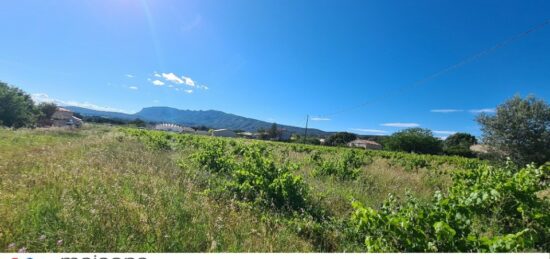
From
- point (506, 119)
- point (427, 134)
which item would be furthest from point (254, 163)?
point (427, 134)

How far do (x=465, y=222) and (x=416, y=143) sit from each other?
67894mm

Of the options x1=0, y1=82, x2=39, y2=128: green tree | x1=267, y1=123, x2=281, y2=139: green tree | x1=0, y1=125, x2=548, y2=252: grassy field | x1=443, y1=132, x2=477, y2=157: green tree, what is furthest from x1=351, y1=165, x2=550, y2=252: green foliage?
x1=267, y1=123, x2=281, y2=139: green tree

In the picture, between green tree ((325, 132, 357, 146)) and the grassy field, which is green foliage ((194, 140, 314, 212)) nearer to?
the grassy field

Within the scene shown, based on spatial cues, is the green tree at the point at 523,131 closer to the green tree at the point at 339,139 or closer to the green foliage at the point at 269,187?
the green foliage at the point at 269,187

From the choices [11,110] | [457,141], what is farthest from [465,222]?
[457,141]

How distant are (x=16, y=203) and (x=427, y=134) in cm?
7750

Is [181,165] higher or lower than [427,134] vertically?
lower

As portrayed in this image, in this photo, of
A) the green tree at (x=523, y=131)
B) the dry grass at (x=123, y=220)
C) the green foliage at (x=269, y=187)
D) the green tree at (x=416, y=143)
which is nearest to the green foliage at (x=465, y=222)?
the dry grass at (x=123, y=220)

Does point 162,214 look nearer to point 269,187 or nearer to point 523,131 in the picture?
point 269,187

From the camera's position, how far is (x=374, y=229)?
3.08 metres

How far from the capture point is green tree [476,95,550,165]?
58.4ft

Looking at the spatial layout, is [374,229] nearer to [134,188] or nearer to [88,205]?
[88,205]
